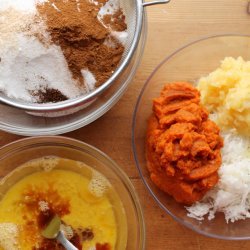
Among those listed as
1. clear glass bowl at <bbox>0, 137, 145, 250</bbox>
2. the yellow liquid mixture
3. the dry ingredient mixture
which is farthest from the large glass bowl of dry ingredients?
the yellow liquid mixture

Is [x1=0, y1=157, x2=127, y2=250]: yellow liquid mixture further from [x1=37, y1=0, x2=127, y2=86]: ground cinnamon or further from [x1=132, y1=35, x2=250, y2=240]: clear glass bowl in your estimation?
[x1=37, y1=0, x2=127, y2=86]: ground cinnamon

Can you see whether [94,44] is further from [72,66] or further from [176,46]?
[176,46]

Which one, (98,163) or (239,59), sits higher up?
(239,59)

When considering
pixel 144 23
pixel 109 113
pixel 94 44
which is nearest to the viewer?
pixel 94 44

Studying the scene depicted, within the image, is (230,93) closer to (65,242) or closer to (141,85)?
(141,85)

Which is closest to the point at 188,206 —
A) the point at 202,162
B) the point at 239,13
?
the point at 202,162

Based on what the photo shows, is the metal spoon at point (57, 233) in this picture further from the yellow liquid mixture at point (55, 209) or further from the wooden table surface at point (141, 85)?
the wooden table surface at point (141, 85)

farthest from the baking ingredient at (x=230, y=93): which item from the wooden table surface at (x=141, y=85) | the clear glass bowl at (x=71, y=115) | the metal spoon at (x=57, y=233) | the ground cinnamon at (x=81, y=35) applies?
the metal spoon at (x=57, y=233)
